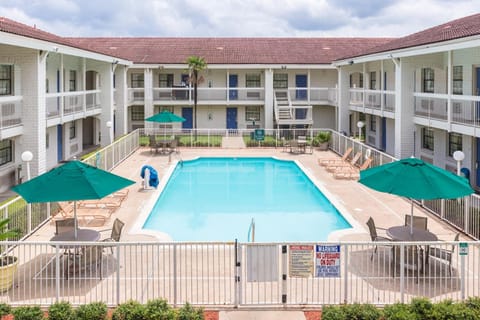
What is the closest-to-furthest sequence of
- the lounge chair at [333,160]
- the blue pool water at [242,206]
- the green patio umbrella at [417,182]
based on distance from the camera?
the green patio umbrella at [417,182]
the blue pool water at [242,206]
the lounge chair at [333,160]

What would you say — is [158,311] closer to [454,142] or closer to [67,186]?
[67,186]

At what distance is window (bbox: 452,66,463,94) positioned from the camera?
23.2 metres

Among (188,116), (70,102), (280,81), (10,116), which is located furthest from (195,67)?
(10,116)

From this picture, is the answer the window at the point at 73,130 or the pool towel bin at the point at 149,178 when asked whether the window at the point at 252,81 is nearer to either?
the window at the point at 73,130

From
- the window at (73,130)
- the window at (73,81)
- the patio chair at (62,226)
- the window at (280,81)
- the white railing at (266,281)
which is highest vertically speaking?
the window at (280,81)

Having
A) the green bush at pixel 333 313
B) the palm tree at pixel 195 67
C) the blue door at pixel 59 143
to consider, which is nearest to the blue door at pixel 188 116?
the palm tree at pixel 195 67

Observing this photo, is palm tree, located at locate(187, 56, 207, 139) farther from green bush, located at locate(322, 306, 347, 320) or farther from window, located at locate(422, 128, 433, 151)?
green bush, located at locate(322, 306, 347, 320)

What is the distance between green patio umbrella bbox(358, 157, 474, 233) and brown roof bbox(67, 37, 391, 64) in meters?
29.6

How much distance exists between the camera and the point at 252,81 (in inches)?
1725

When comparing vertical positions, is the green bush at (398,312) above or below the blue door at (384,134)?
below

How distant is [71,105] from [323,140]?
52.5 ft

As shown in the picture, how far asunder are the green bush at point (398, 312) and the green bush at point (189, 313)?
3.09m

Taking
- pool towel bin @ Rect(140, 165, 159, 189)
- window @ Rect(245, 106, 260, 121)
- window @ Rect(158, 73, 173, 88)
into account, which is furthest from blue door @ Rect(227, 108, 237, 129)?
pool towel bin @ Rect(140, 165, 159, 189)

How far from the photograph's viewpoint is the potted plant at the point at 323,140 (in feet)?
112
